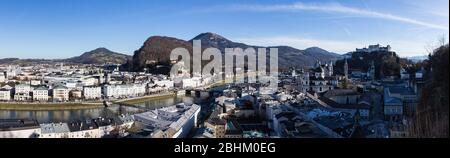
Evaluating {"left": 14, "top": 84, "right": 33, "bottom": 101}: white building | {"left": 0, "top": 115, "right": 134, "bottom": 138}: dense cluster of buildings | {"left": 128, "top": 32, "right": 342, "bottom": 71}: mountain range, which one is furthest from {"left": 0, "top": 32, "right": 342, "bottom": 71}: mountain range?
{"left": 0, "top": 115, "right": 134, "bottom": 138}: dense cluster of buildings

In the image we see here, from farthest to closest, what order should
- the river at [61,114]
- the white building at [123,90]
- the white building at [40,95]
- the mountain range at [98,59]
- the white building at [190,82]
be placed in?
the mountain range at [98,59] < the white building at [190,82] < the white building at [123,90] < the white building at [40,95] < the river at [61,114]

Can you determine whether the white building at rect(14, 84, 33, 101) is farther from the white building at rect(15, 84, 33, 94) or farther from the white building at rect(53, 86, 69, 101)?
the white building at rect(53, 86, 69, 101)

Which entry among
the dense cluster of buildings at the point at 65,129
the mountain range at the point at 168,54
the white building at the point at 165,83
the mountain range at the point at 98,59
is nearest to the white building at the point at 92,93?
the white building at the point at 165,83

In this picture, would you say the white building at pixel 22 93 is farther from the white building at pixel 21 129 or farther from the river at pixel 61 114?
the white building at pixel 21 129

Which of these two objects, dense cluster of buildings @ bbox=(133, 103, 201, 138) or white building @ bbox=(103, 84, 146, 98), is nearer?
dense cluster of buildings @ bbox=(133, 103, 201, 138)

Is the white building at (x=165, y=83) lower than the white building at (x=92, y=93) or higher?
higher

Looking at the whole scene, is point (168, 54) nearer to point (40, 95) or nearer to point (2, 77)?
point (2, 77)
